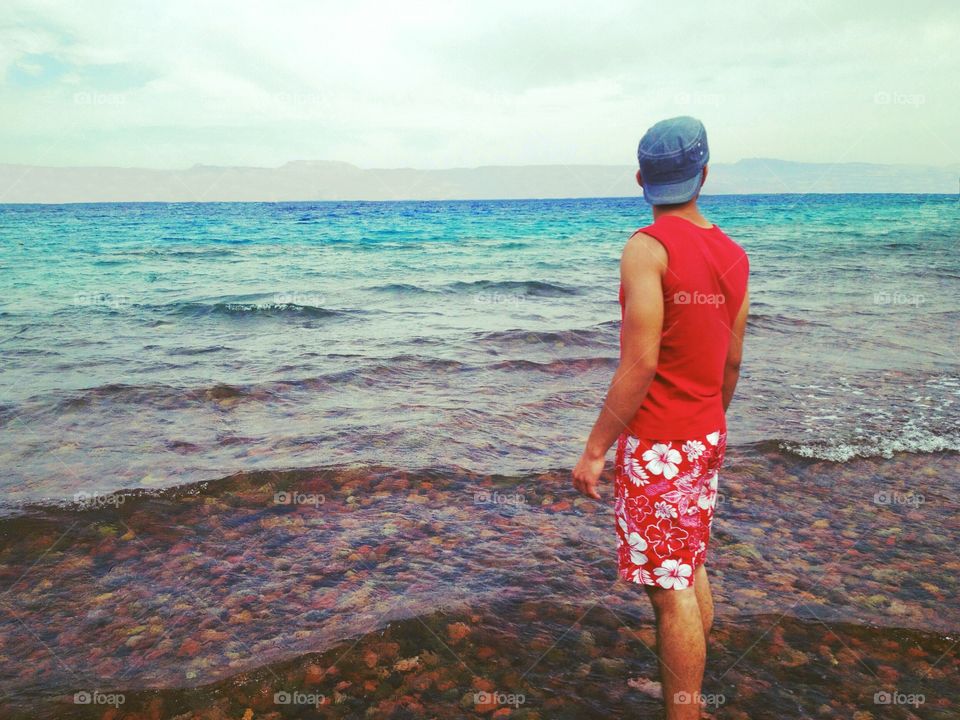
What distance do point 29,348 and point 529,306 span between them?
33.7 feet

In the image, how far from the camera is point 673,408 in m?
2.57

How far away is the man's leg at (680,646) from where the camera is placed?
2605 mm

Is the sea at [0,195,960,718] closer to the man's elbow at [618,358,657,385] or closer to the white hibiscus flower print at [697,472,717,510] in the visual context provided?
the white hibiscus flower print at [697,472,717,510]

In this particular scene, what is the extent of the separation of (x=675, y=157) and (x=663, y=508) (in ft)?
4.59

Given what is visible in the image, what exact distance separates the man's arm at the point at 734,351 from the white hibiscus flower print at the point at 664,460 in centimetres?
42

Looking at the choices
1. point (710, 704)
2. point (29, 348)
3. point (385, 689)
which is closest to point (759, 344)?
point (710, 704)

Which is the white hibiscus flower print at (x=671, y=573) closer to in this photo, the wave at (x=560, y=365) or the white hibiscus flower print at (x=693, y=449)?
the white hibiscus flower print at (x=693, y=449)

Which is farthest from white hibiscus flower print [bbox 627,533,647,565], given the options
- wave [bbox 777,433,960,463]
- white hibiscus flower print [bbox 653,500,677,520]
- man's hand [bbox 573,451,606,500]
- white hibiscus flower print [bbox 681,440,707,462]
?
wave [bbox 777,433,960,463]

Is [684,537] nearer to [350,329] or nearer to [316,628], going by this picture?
[316,628]

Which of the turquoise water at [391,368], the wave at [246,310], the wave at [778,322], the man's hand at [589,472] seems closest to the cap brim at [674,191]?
the man's hand at [589,472]

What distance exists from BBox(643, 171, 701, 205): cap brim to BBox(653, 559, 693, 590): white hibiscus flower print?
1.46m

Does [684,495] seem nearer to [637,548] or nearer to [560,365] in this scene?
[637,548]

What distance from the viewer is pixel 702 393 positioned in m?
2.63

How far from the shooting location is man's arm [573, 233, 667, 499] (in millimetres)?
2402
